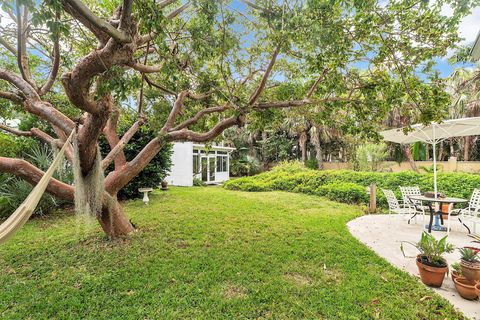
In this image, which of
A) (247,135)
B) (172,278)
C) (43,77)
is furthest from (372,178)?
(247,135)

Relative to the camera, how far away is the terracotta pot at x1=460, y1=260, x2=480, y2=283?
9.61 ft

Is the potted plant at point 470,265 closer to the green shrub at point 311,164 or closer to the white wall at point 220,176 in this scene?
the white wall at point 220,176

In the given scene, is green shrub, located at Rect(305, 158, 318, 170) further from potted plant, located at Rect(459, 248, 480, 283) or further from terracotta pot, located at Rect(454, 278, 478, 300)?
terracotta pot, located at Rect(454, 278, 478, 300)

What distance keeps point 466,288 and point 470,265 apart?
28 cm

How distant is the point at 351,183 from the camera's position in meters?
9.83

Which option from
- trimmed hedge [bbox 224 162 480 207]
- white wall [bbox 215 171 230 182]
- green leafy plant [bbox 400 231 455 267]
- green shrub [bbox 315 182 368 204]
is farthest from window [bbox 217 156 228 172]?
green leafy plant [bbox 400 231 455 267]

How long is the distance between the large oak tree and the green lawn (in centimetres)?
111

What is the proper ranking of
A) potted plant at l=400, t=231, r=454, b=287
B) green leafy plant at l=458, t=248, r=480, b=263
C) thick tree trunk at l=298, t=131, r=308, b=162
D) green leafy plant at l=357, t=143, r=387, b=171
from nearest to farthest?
green leafy plant at l=458, t=248, r=480, b=263
potted plant at l=400, t=231, r=454, b=287
green leafy plant at l=357, t=143, r=387, b=171
thick tree trunk at l=298, t=131, r=308, b=162

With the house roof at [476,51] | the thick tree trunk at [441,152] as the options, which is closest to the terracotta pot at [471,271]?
the house roof at [476,51]

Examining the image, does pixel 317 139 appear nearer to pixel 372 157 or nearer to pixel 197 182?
pixel 372 157

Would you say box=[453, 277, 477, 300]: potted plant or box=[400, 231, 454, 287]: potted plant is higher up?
box=[400, 231, 454, 287]: potted plant

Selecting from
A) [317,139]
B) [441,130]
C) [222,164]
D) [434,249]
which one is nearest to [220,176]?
[222,164]

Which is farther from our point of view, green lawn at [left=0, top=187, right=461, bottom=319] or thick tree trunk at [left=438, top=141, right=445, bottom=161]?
thick tree trunk at [left=438, top=141, right=445, bottom=161]

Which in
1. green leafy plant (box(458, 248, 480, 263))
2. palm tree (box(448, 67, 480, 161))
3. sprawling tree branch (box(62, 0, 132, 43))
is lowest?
green leafy plant (box(458, 248, 480, 263))
